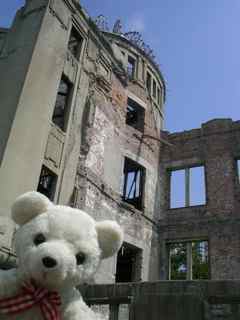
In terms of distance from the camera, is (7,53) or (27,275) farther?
(7,53)

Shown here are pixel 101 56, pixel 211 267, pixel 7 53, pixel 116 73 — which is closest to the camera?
pixel 7 53

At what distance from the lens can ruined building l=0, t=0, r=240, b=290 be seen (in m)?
9.02

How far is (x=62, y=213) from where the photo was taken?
2.38 metres

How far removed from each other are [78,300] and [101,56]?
12252 millimetres

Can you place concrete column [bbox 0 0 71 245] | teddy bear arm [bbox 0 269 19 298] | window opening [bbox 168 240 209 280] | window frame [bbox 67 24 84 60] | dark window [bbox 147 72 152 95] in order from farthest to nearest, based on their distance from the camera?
1. window opening [bbox 168 240 209 280]
2. dark window [bbox 147 72 152 95]
3. window frame [bbox 67 24 84 60]
4. concrete column [bbox 0 0 71 245]
5. teddy bear arm [bbox 0 269 19 298]

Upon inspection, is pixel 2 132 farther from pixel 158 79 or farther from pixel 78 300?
pixel 158 79

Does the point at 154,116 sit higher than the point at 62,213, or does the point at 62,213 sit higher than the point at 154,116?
the point at 154,116

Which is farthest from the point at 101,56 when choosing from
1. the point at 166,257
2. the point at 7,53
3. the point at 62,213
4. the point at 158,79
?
the point at 62,213

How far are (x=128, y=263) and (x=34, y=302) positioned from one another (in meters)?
13.8

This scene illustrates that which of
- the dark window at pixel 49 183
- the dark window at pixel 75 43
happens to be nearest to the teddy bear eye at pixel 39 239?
the dark window at pixel 49 183

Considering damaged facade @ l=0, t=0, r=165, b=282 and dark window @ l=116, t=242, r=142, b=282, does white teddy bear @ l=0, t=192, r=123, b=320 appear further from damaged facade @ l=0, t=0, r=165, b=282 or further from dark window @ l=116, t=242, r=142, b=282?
dark window @ l=116, t=242, r=142, b=282

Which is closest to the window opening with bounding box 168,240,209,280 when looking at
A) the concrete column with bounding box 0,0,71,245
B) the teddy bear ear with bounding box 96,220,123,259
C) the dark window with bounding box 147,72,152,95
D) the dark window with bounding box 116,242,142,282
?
the dark window with bounding box 116,242,142,282

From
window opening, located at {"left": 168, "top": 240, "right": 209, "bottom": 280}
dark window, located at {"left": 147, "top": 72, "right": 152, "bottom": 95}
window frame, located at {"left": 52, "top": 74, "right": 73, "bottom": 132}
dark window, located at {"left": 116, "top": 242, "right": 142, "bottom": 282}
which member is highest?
dark window, located at {"left": 147, "top": 72, "right": 152, "bottom": 95}

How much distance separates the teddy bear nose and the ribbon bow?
22cm
